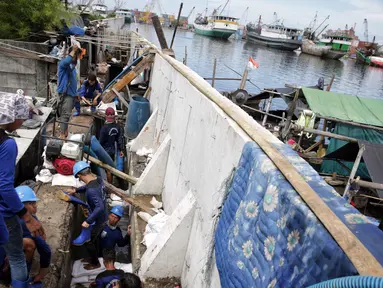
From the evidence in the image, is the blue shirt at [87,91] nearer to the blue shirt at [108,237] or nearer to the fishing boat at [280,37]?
the blue shirt at [108,237]

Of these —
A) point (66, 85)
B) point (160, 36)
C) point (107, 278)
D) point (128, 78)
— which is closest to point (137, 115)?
point (128, 78)

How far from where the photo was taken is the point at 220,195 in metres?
3.36

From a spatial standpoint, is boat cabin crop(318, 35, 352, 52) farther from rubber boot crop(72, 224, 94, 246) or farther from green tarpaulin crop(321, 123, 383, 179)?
rubber boot crop(72, 224, 94, 246)

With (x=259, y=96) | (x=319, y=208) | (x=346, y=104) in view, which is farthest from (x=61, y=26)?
(x=319, y=208)

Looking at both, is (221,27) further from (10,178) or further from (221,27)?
(10,178)

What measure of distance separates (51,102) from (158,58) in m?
3.16

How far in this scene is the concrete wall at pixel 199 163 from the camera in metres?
3.39

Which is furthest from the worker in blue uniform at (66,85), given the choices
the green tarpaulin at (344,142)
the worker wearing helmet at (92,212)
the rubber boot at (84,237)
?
the green tarpaulin at (344,142)

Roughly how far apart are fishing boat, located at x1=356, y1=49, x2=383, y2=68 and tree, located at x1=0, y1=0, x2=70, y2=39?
67821 millimetres

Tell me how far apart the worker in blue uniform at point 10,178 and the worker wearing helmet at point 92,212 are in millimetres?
1471

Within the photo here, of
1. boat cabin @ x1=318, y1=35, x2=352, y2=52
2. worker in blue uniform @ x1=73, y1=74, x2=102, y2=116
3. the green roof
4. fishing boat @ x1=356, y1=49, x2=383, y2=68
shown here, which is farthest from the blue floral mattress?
fishing boat @ x1=356, y1=49, x2=383, y2=68

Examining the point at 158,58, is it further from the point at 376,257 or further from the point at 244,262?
the point at 376,257

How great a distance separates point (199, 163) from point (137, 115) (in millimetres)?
4761

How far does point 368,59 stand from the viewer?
6506cm
